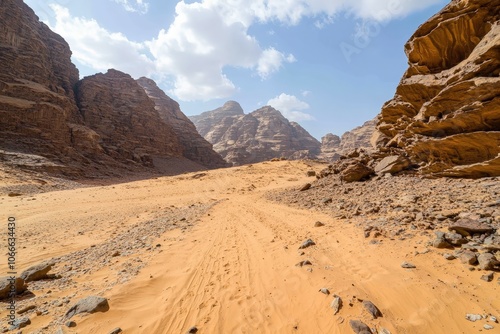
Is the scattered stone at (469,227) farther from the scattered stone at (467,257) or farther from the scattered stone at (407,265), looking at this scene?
the scattered stone at (407,265)

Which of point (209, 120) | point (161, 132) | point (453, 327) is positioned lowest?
point (453, 327)

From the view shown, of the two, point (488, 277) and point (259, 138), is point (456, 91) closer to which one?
point (488, 277)

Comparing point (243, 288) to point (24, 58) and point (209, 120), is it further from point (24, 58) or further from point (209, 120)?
point (209, 120)

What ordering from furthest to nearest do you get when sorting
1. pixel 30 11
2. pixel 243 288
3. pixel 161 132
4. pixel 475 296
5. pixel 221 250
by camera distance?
1. pixel 161 132
2. pixel 30 11
3. pixel 221 250
4. pixel 243 288
5. pixel 475 296

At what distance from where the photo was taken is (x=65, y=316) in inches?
149

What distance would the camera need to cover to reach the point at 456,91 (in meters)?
10.2

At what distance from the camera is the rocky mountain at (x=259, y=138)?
10556 cm

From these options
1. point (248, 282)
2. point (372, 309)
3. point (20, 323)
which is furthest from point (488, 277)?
point (20, 323)

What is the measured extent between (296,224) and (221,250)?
3447 mm

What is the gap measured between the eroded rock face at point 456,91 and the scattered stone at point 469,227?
16.3 ft

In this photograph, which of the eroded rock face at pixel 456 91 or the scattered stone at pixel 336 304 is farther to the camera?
the eroded rock face at pixel 456 91

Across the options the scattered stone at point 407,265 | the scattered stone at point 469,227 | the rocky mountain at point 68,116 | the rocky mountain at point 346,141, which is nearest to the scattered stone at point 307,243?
the scattered stone at point 407,265

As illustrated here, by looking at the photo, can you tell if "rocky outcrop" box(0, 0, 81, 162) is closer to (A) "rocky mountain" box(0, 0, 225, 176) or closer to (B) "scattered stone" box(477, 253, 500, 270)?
(A) "rocky mountain" box(0, 0, 225, 176)

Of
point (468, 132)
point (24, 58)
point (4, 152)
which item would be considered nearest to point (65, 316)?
point (468, 132)
